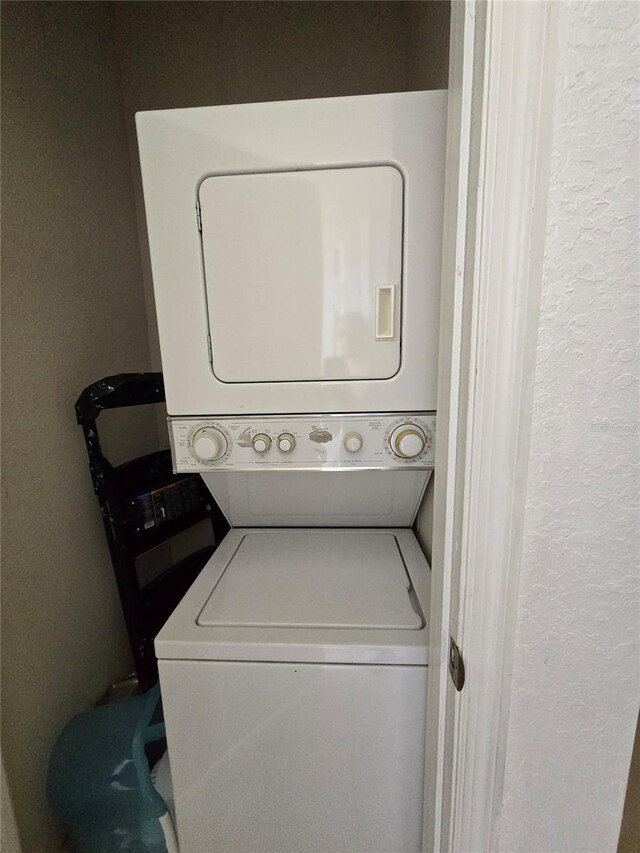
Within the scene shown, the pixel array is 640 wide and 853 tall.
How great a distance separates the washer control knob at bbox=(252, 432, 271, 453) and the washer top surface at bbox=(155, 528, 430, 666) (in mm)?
402

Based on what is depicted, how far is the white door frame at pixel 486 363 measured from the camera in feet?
1.52

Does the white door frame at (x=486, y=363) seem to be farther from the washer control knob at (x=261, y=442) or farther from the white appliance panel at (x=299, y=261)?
the washer control knob at (x=261, y=442)

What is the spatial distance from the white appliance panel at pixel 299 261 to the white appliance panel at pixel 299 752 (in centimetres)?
65

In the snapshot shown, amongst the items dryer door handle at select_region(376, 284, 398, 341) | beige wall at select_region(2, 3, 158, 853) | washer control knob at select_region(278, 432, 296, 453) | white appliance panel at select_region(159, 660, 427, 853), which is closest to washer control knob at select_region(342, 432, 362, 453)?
washer control knob at select_region(278, 432, 296, 453)

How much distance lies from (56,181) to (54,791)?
199 cm

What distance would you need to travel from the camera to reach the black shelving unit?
1.23 meters

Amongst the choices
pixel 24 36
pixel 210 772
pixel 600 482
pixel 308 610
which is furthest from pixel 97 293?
pixel 600 482

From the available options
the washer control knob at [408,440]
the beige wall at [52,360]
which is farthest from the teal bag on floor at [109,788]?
the washer control knob at [408,440]

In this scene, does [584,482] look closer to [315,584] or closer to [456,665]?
[456,665]

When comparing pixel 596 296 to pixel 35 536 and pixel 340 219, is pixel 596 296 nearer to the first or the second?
pixel 340 219

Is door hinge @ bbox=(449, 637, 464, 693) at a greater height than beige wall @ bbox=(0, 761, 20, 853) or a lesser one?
greater

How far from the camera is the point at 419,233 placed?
34.4 inches

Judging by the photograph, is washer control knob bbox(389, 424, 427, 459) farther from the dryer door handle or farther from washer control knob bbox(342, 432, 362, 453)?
the dryer door handle

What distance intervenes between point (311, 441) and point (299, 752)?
0.75 m
